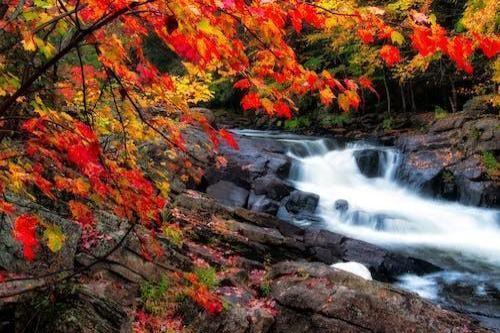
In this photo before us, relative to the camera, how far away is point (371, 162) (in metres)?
17.9

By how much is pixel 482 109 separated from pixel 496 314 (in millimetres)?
11276

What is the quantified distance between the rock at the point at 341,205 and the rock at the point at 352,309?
23.3 feet

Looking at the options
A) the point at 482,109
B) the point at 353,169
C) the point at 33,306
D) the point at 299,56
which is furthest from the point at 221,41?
the point at 299,56

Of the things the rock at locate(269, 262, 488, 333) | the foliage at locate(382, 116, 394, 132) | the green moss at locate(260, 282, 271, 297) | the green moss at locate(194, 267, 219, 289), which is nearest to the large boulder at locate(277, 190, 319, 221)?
the green moss at locate(260, 282, 271, 297)

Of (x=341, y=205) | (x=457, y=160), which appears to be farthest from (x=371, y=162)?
(x=341, y=205)

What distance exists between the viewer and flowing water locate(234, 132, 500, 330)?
9383 mm

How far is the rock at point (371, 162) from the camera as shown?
58.1 ft

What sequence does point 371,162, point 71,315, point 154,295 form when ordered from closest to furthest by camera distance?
point 71,315 < point 154,295 < point 371,162

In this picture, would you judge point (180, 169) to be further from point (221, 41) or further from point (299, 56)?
point (299, 56)

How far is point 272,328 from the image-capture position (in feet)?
20.8

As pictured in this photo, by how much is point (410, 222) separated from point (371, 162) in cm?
480

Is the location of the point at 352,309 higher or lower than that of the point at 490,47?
lower

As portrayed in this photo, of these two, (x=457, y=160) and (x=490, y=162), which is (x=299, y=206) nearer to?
(x=457, y=160)

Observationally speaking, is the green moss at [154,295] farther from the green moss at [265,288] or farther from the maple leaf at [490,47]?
the maple leaf at [490,47]
